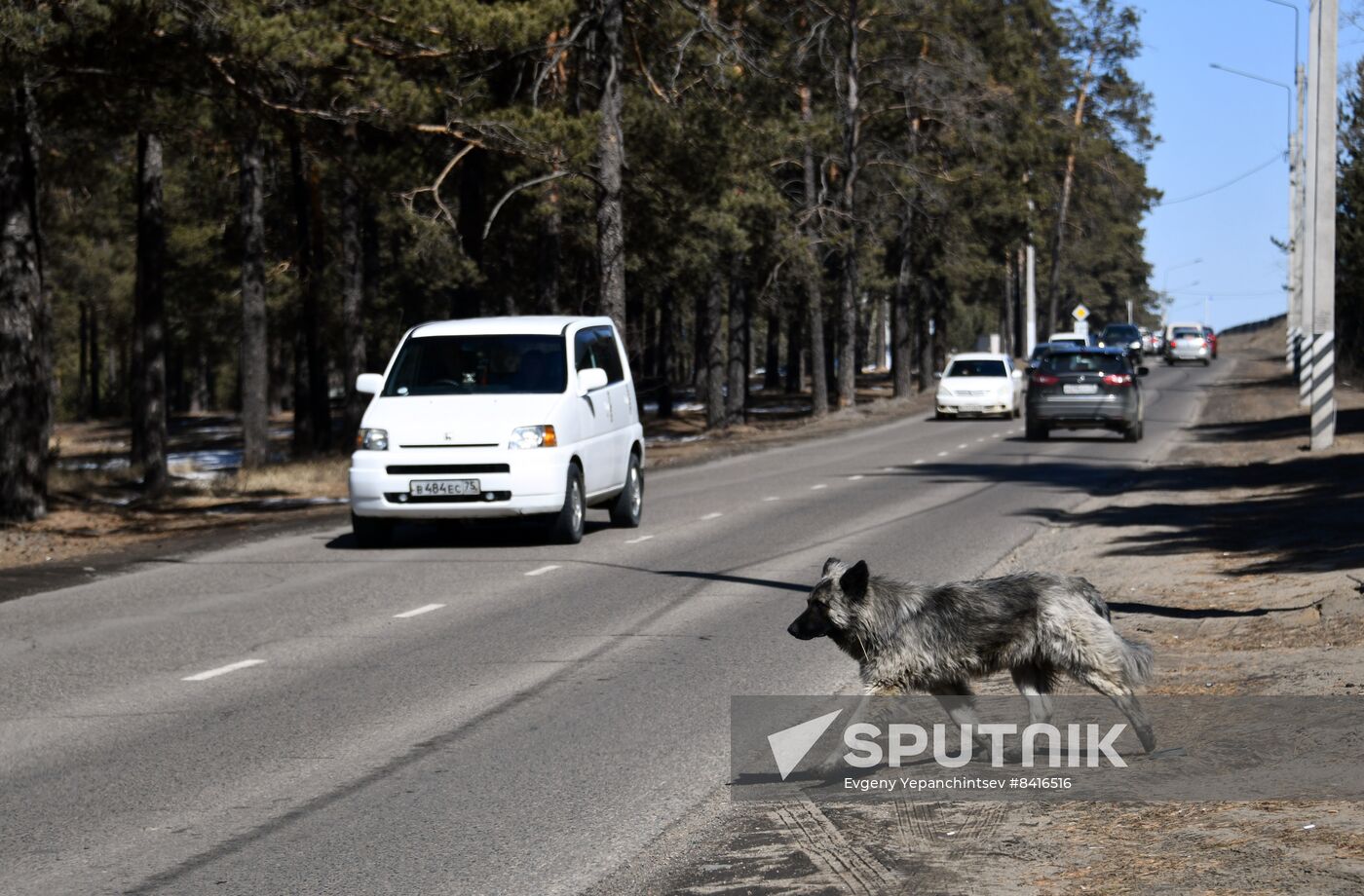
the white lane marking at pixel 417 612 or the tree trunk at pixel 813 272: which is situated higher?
the tree trunk at pixel 813 272

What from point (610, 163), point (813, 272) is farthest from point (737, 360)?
point (610, 163)

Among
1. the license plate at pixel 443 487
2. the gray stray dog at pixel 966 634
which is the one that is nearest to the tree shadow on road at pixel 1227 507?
the license plate at pixel 443 487

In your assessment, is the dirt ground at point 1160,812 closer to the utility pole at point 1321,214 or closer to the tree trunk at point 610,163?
the utility pole at point 1321,214

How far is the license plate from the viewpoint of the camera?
16.5 metres

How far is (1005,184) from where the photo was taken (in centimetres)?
5847

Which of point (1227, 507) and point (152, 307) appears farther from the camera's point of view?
point (152, 307)

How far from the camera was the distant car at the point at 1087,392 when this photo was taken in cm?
3384

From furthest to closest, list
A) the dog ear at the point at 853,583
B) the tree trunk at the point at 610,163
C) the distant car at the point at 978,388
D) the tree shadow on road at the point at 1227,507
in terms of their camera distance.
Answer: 1. the distant car at the point at 978,388
2. the tree trunk at the point at 610,163
3. the tree shadow on road at the point at 1227,507
4. the dog ear at the point at 853,583

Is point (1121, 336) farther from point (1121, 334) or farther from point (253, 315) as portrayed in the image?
point (253, 315)

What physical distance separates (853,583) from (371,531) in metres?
11.1

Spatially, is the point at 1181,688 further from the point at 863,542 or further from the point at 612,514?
the point at 612,514

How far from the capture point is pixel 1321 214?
2723cm

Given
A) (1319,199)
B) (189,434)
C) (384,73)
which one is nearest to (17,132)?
(384,73)

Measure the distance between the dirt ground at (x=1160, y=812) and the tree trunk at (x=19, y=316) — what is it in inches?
483
